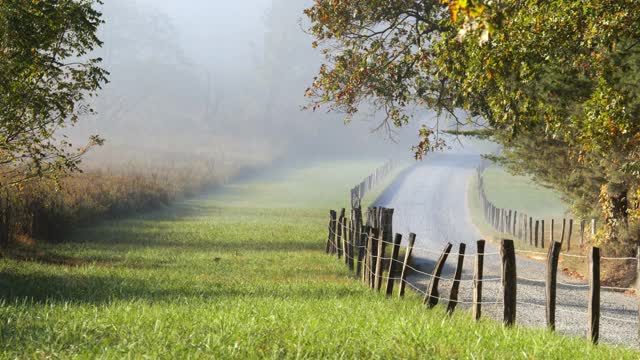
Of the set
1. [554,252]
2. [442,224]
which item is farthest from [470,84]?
[442,224]

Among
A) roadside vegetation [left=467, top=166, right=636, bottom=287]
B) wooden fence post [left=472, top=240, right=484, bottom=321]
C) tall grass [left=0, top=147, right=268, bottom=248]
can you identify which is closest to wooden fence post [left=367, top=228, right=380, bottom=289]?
wooden fence post [left=472, top=240, right=484, bottom=321]

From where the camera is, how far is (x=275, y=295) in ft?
52.0

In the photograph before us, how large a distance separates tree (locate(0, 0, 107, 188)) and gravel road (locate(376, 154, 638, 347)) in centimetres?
925

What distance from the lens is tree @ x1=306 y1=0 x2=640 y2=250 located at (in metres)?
13.7

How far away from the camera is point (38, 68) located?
1719cm

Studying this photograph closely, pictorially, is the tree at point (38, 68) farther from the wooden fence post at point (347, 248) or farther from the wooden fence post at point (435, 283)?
the wooden fence post at point (347, 248)

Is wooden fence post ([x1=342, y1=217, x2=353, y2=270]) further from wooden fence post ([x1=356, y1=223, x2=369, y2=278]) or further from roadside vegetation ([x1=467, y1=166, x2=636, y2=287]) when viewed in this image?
roadside vegetation ([x1=467, y1=166, x2=636, y2=287])

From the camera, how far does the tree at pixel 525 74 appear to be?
1366 cm

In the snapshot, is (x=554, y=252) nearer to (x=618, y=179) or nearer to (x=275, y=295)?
(x=275, y=295)

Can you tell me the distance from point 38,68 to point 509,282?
10.8m

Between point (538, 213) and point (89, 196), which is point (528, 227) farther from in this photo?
point (89, 196)

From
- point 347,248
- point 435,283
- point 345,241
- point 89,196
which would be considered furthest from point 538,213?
point 435,283

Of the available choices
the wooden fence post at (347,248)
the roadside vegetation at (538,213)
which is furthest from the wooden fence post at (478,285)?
the roadside vegetation at (538,213)

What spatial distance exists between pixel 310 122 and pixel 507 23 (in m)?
137
